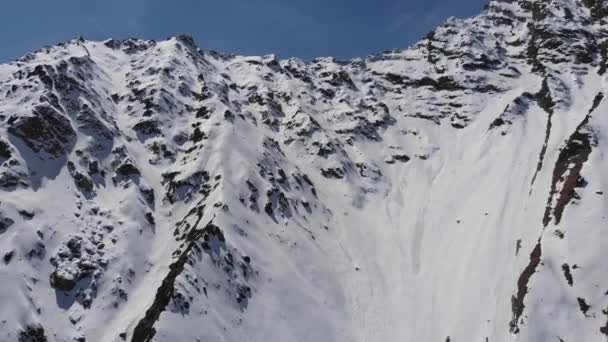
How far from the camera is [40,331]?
5319cm

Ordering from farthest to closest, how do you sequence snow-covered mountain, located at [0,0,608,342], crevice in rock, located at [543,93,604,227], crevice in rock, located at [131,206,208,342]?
1. crevice in rock, located at [543,93,604,227]
2. snow-covered mountain, located at [0,0,608,342]
3. crevice in rock, located at [131,206,208,342]

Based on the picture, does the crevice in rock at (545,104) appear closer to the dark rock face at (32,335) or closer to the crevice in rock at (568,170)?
the crevice in rock at (568,170)

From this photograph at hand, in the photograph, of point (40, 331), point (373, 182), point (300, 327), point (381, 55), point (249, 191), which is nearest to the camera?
point (40, 331)

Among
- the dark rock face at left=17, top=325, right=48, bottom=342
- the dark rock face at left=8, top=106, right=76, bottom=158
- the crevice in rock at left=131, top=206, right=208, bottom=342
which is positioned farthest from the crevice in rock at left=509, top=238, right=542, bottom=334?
the dark rock face at left=8, top=106, right=76, bottom=158

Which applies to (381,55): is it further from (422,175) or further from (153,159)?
(153,159)

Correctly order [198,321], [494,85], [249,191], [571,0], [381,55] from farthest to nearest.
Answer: [571,0] < [381,55] < [494,85] < [249,191] < [198,321]

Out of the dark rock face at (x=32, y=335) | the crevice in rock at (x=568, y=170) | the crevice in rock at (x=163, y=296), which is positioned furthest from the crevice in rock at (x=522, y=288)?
the dark rock face at (x=32, y=335)

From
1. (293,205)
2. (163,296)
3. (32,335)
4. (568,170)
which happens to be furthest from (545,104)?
(32,335)

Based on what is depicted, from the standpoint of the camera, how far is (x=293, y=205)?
8288 cm

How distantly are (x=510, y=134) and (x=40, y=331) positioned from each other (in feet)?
256

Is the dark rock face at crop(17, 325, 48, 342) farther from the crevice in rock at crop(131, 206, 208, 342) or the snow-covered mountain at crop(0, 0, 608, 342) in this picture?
the crevice in rock at crop(131, 206, 208, 342)

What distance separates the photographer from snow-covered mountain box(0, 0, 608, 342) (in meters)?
58.8

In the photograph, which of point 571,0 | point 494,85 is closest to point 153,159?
point 494,85

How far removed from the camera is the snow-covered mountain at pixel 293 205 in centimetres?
5878
